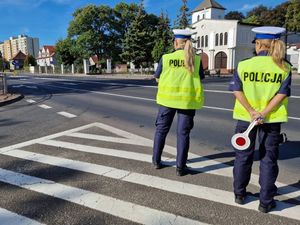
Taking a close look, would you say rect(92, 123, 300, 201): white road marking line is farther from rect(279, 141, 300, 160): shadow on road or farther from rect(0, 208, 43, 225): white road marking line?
rect(0, 208, 43, 225): white road marking line

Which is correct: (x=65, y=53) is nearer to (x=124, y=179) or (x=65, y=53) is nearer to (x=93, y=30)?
(x=93, y=30)

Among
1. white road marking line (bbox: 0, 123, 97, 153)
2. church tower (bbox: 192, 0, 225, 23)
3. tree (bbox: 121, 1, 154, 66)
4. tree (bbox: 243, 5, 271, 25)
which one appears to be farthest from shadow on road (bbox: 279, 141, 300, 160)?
tree (bbox: 243, 5, 271, 25)

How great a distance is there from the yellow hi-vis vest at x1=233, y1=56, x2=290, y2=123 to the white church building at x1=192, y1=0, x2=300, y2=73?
47325 mm

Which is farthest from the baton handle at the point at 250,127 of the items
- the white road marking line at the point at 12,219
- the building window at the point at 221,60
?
the building window at the point at 221,60

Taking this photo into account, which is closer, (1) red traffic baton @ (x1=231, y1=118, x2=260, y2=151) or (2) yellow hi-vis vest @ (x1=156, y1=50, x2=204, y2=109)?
(1) red traffic baton @ (x1=231, y1=118, x2=260, y2=151)

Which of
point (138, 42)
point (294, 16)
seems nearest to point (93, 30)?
point (138, 42)

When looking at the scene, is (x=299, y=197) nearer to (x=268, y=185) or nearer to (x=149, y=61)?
(x=268, y=185)

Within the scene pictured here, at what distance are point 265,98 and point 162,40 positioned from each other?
43181mm

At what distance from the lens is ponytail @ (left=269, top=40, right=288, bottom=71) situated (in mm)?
2873

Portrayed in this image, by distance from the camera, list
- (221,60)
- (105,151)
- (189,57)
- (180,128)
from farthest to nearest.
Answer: (221,60) → (105,151) → (180,128) → (189,57)

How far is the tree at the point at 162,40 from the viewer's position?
143ft

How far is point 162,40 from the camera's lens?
44781 millimetres

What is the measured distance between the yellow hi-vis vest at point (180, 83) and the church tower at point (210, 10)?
65.2m

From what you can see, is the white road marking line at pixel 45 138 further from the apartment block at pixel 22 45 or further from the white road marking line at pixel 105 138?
the apartment block at pixel 22 45
